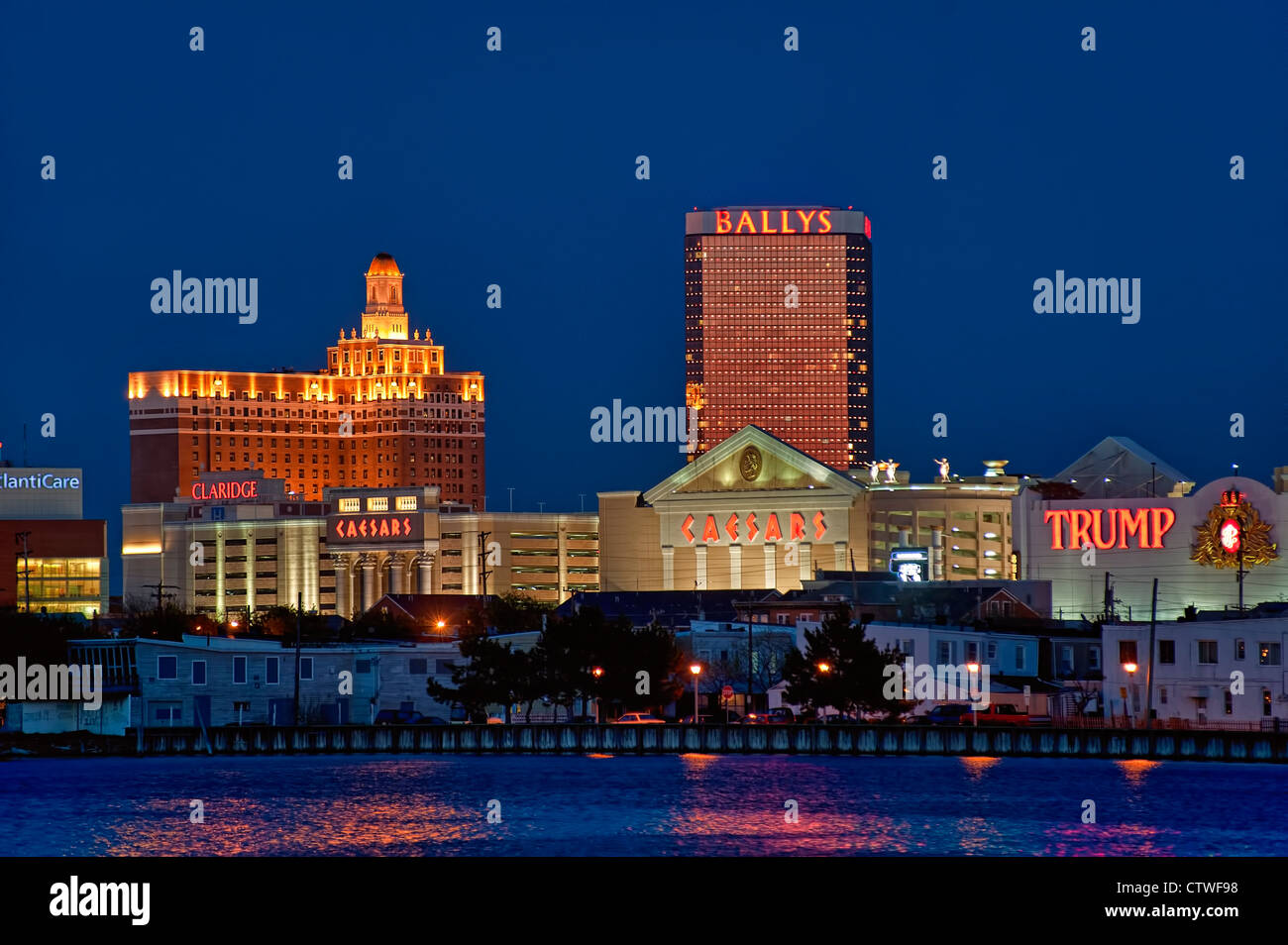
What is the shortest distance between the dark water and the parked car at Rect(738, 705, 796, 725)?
10033mm

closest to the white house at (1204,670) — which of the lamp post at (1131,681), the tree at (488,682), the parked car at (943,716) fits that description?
the lamp post at (1131,681)

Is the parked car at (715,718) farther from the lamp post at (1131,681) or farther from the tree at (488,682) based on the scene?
the lamp post at (1131,681)

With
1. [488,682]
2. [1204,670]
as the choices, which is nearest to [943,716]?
[1204,670]

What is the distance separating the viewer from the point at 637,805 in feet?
344

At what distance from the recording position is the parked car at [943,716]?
130 m

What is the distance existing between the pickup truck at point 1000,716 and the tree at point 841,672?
15.7 ft

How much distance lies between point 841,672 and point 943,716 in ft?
20.3

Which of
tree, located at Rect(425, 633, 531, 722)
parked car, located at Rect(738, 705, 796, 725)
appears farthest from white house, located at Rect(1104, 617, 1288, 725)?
tree, located at Rect(425, 633, 531, 722)

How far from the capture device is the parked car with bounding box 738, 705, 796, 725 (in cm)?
13800

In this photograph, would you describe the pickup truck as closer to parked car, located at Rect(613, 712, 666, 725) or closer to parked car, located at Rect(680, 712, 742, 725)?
parked car, located at Rect(680, 712, 742, 725)
